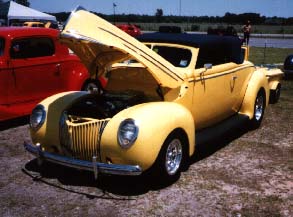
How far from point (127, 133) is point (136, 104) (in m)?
0.88

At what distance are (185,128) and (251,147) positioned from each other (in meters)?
2.02

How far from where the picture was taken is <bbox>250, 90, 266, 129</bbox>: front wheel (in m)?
7.42

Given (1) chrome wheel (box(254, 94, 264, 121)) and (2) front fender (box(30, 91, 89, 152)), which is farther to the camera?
(1) chrome wheel (box(254, 94, 264, 121))

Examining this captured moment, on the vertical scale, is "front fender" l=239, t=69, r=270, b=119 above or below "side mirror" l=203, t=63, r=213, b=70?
below

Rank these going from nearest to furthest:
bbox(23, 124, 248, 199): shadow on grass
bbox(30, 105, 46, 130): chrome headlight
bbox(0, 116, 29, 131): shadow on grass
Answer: bbox(23, 124, 248, 199): shadow on grass, bbox(30, 105, 46, 130): chrome headlight, bbox(0, 116, 29, 131): shadow on grass

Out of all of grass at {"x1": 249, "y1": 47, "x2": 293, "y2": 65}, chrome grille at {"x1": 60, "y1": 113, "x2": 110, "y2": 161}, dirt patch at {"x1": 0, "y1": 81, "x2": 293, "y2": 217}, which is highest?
chrome grille at {"x1": 60, "y1": 113, "x2": 110, "y2": 161}

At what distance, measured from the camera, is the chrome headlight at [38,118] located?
514 centimetres

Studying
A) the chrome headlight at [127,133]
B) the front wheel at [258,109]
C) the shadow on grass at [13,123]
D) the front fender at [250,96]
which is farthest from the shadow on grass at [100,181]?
the shadow on grass at [13,123]

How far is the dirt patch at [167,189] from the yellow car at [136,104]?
0.34 meters

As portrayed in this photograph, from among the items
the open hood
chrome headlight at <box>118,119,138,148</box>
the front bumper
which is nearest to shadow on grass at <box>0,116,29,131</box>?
the open hood

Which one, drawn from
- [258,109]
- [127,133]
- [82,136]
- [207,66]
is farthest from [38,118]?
[258,109]

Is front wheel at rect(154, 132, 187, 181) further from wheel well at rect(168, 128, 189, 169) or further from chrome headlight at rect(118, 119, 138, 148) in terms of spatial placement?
chrome headlight at rect(118, 119, 138, 148)

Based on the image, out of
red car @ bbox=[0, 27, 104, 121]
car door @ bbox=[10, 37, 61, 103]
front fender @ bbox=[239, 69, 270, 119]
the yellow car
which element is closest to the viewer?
the yellow car

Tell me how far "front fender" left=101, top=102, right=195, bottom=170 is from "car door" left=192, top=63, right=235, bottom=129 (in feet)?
3.07
